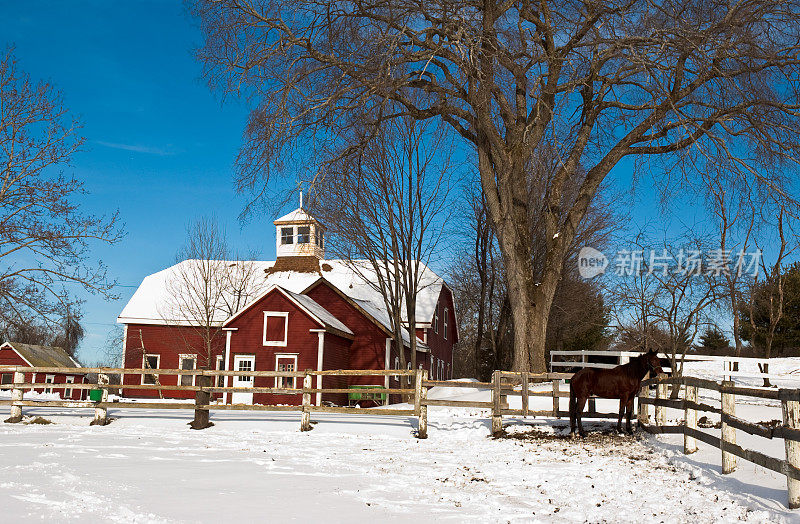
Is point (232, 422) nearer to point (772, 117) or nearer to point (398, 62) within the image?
point (398, 62)

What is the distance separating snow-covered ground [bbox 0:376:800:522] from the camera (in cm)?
727

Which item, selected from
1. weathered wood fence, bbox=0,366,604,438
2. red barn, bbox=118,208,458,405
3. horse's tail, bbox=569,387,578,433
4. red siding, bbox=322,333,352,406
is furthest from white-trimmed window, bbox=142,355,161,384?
horse's tail, bbox=569,387,578,433

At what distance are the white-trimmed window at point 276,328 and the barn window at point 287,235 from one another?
10.4 m

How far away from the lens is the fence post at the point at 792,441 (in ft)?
22.1

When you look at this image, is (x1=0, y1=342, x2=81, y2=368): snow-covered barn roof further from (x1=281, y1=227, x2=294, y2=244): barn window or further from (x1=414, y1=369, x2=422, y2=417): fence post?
(x1=414, y1=369, x2=422, y2=417): fence post

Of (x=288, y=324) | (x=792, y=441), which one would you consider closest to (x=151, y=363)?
(x=288, y=324)

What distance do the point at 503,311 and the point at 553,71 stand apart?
66.6ft

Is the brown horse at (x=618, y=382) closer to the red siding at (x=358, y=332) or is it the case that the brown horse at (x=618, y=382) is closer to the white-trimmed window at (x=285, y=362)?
the white-trimmed window at (x=285, y=362)

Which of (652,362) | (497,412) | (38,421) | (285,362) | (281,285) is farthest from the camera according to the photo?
(281,285)

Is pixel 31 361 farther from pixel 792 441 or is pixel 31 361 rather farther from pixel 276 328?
pixel 792 441

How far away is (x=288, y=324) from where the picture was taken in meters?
29.9

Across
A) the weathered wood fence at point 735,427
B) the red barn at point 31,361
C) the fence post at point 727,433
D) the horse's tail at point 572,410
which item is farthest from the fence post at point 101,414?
the red barn at point 31,361

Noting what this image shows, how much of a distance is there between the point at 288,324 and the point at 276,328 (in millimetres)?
564

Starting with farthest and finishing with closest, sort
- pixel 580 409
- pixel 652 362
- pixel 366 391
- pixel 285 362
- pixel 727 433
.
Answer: pixel 285 362
pixel 366 391
pixel 580 409
pixel 652 362
pixel 727 433
